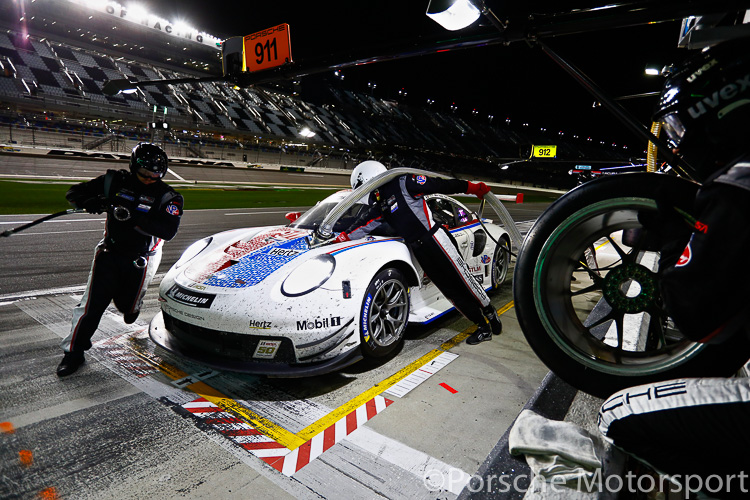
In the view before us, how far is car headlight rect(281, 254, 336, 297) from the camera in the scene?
2.77 m

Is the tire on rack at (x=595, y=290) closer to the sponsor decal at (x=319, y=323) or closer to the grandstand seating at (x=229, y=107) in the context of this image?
the sponsor decal at (x=319, y=323)

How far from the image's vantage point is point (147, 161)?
323cm

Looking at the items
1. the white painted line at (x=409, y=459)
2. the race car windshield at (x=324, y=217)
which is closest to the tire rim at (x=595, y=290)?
the white painted line at (x=409, y=459)

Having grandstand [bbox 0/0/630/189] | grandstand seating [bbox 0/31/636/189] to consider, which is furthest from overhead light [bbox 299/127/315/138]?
grandstand seating [bbox 0/31/636/189]

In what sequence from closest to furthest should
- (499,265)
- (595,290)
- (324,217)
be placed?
(595,290)
(324,217)
(499,265)

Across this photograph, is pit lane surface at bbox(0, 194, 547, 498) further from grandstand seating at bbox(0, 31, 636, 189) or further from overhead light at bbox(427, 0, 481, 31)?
grandstand seating at bbox(0, 31, 636, 189)

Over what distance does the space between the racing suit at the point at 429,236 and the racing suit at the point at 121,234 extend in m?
1.61

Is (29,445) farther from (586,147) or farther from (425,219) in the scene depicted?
(586,147)

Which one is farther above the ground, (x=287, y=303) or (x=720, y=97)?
(x=720, y=97)

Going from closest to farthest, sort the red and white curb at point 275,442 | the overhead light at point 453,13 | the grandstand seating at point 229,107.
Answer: the red and white curb at point 275,442, the overhead light at point 453,13, the grandstand seating at point 229,107

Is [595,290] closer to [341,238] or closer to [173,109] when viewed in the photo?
[341,238]

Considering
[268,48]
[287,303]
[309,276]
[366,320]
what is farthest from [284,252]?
[268,48]

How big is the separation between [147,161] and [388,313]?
2.30 metres

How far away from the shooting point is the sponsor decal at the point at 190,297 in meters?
2.76
